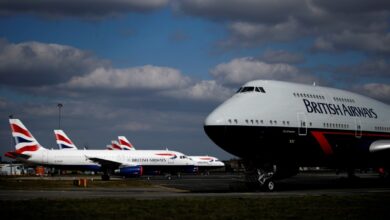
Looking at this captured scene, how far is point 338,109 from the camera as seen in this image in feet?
114

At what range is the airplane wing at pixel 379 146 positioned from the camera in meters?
34.4

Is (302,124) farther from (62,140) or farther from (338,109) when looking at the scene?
(62,140)

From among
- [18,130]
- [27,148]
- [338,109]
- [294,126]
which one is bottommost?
[294,126]

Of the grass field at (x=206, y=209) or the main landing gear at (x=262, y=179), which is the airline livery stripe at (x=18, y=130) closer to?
the main landing gear at (x=262, y=179)

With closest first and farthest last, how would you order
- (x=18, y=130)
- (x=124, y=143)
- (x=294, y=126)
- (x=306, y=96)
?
(x=294, y=126) → (x=306, y=96) → (x=18, y=130) → (x=124, y=143)

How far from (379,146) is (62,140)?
62.6 metres

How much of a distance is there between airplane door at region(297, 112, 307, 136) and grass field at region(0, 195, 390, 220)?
8.68 metres

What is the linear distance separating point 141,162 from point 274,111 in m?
50.7

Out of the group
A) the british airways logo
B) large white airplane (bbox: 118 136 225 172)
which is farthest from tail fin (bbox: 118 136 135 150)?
the british airways logo

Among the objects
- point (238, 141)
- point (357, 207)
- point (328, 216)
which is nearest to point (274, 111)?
point (238, 141)

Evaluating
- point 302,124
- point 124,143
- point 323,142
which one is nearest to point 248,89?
point 302,124

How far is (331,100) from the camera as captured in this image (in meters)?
34.9

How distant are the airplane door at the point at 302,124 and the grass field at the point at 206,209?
868 centimetres

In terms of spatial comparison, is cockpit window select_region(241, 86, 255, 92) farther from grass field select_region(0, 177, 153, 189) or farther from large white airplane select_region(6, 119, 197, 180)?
large white airplane select_region(6, 119, 197, 180)
